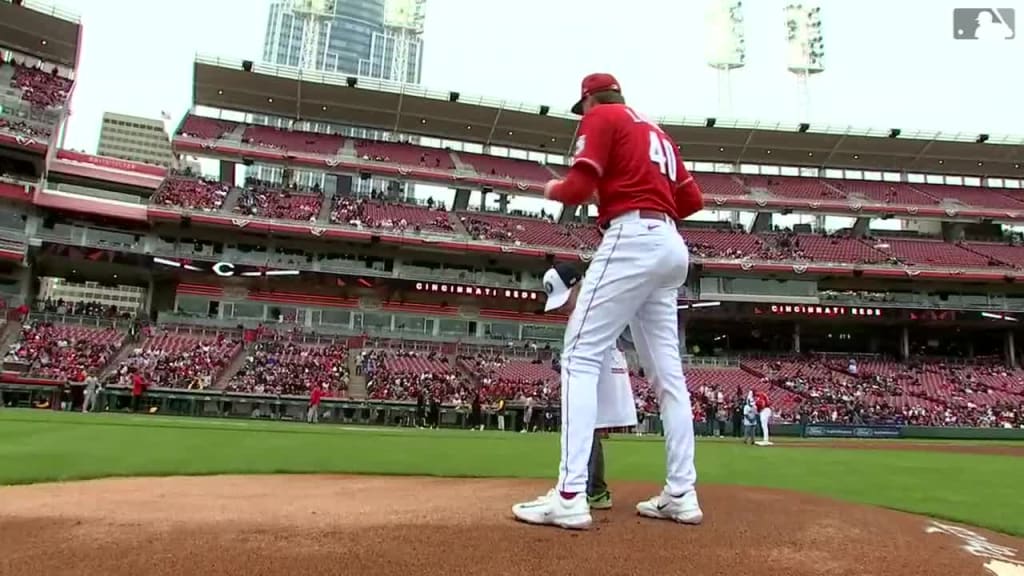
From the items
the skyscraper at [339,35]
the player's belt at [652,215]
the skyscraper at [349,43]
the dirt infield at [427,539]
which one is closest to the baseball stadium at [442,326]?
the dirt infield at [427,539]

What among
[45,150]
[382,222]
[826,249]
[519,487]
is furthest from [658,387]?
[826,249]

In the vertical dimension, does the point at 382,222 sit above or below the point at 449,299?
above

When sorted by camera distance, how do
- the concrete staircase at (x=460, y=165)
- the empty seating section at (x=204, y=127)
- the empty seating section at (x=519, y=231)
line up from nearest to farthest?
the empty seating section at (x=519, y=231) < the empty seating section at (x=204, y=127) < the concrete staircase at (x=460, y=165)

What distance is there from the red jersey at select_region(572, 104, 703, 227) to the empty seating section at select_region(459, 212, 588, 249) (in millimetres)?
Result: 36615

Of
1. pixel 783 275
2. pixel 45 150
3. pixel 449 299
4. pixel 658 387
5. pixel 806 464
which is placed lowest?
pixel 806 464

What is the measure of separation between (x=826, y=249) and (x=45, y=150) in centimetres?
4679

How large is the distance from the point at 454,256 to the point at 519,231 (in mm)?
4723

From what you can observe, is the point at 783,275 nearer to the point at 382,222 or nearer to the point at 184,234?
the point at 382,222

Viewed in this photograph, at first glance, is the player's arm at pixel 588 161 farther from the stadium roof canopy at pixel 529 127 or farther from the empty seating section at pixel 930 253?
the empty seating section at pixel 930 253

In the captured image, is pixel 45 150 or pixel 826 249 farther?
pixel 826 249

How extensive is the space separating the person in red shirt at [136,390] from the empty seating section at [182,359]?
1.04 meters

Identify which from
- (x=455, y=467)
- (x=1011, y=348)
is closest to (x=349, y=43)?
(x=1011, y=348)

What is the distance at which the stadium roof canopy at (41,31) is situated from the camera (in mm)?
37812

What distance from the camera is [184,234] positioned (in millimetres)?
38000
